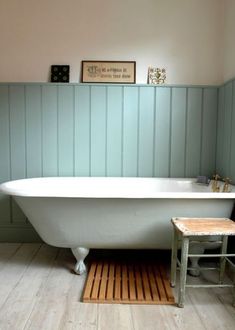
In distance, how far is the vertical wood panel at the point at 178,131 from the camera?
7.88 feet

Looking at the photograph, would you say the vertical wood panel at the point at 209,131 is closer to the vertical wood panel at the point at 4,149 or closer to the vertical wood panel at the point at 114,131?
the vertical wood panel at the point at 114,131

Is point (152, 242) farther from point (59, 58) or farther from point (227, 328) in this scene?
point (59, 58)

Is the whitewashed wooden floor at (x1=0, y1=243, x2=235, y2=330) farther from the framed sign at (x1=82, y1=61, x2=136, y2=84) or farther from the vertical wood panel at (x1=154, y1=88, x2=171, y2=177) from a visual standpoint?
the framed sign at (x1=82, y1=61, x2=136, y2=84)

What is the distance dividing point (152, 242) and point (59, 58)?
1.85 meters

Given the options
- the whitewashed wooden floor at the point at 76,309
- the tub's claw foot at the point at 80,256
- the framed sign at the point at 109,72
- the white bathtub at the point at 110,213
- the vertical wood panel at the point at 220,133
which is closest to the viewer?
the whitewashed wooden floor at the point at 76,309

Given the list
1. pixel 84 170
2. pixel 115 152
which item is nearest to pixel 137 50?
pixel 115 152

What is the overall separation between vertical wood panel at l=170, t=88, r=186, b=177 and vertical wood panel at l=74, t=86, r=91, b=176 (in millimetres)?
805

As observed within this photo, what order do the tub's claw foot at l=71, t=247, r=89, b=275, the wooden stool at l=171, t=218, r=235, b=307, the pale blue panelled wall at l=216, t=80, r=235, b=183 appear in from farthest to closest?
the pale blue panelled wall at l=216, t=80, r=235, b=183, the tub's claw foot at l=71, t=247, r=89, b=275, the wooden stool at l=171, t=218, r=235, b=307

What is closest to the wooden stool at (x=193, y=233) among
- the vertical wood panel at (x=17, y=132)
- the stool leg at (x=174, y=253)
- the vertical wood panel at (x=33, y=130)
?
the stool leg at (x=174, y=253)

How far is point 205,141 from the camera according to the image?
2.43 m

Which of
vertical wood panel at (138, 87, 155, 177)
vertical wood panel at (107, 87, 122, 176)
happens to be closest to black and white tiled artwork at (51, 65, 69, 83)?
vertical wood panel at (107, 87, 122, 176)

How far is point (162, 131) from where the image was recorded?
2.42 m

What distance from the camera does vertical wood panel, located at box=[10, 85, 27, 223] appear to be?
2.38 metres

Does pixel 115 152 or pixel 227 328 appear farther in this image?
pixel 115 152
